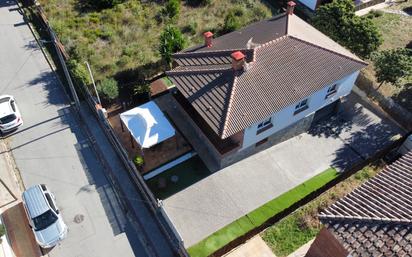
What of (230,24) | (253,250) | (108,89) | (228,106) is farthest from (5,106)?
(253,250)

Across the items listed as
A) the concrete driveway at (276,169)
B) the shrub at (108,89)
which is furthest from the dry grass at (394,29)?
the shrub at (108,89)

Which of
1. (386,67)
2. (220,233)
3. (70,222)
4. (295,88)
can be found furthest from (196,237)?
(386,67)

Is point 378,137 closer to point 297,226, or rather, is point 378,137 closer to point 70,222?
point 297,226

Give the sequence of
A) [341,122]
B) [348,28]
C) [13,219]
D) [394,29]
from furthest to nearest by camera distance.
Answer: [394,29]
[348,28]
[341,122]
[13,219]

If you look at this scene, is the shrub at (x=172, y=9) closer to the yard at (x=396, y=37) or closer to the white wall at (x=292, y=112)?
the white wall at (x=292, y=112)

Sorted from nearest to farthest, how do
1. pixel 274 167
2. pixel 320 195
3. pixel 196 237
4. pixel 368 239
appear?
pixel 368 239 < pixel 196 237 < pixel 320 195 < pixel 274 167

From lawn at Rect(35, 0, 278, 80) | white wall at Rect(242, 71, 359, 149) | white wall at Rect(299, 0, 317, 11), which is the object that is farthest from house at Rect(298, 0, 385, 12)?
white wall at Rect(242, 71, 359, 149)

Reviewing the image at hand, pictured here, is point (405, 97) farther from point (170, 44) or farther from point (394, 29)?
point (170, 44)
